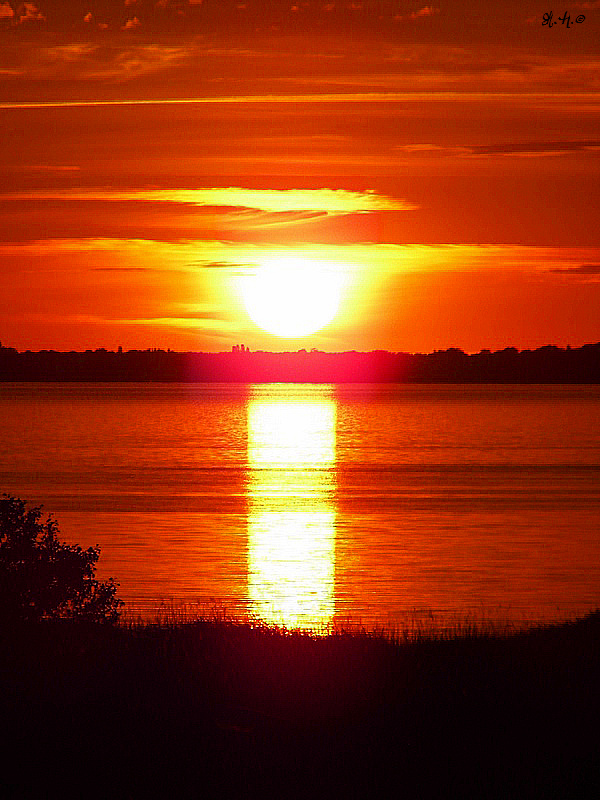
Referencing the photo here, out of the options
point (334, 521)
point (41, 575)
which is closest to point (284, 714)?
point (41, 575)

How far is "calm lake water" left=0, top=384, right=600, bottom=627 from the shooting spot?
30.2m

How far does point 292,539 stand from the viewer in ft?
141

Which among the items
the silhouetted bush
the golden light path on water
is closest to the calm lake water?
the golden light path on water

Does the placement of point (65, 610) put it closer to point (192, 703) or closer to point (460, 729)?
point (192, 703)

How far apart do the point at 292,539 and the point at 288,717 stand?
31091 mm

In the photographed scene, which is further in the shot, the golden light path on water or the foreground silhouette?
the golden light path on water

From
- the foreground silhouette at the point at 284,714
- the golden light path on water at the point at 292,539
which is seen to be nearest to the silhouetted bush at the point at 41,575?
the foreground silhouette at the point at 284,714

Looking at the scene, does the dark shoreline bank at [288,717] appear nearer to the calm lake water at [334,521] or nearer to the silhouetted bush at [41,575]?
the silhouetted bush at [41,575]

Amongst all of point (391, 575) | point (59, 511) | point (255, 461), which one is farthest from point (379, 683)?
point (255, 461)

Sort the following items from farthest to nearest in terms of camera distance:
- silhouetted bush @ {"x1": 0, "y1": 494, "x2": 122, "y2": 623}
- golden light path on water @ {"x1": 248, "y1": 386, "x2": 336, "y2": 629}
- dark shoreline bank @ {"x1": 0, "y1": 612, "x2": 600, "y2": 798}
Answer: golden light path on water @ {"x1": 248, "y1": 386, "x2": 336, "y2": 629} → silhouetted bush @ {"x1": 0, "y1": 494, "x2": 122, "y2": 623} → dark shoreline bank @ {"x1": 0, "y1": 612, "x2": 600, "y2": 798}

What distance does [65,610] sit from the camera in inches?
709

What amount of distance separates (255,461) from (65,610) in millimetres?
75129

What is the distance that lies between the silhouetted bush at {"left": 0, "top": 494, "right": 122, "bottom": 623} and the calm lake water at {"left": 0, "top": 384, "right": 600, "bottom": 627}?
319 inches

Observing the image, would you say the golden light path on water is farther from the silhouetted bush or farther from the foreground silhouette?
the foreground silhouette
